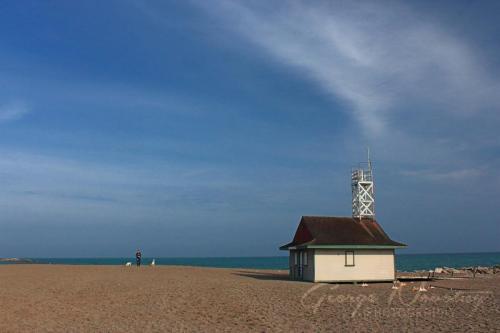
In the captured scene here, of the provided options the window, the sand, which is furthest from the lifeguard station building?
the sand

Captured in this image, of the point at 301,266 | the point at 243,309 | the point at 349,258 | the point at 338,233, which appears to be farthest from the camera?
the point at 301,266

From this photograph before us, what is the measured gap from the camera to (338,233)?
2994cm

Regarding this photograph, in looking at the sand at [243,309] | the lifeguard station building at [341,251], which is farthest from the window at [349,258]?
the sand at [243,309]

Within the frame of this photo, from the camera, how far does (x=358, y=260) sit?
29172 mm

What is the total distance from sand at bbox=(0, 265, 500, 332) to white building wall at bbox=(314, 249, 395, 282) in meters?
3.20

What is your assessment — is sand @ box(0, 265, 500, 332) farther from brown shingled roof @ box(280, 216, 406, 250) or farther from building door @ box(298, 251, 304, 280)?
building door @ box(298, 251, 304, 280)

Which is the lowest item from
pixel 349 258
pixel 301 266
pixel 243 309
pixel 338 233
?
pixel 243 309

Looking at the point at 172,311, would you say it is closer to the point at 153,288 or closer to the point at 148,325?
the point at 148,325

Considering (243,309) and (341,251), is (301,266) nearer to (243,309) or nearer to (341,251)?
(341,251)

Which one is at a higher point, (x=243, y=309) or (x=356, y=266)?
(x=356, y=266)

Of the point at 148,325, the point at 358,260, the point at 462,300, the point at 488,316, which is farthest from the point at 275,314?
the point at 358,260

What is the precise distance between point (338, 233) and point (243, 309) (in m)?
12.9

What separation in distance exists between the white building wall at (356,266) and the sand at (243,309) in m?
3.20

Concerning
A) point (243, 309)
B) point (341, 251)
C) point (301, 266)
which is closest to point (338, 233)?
point (341, 251)
